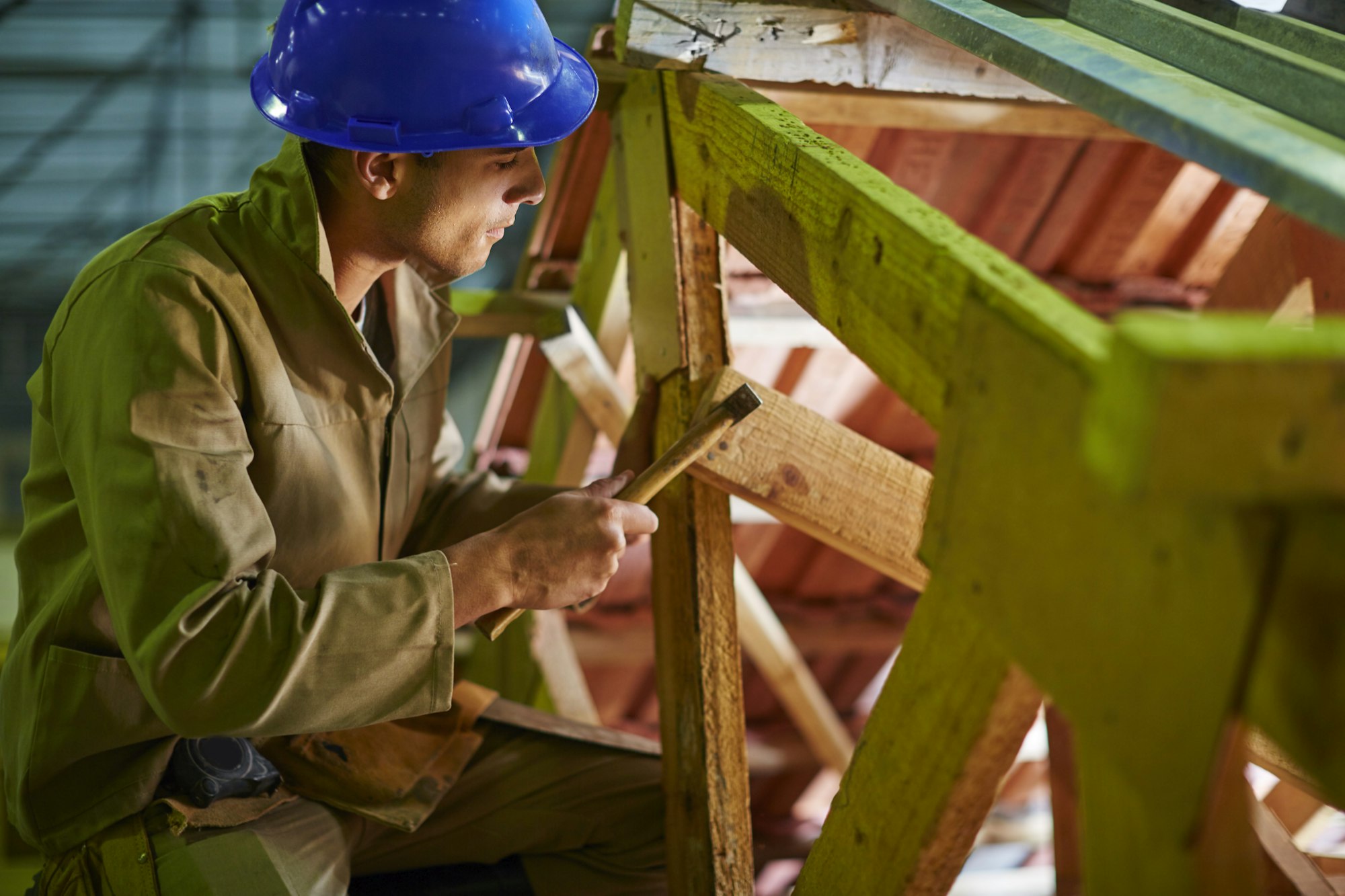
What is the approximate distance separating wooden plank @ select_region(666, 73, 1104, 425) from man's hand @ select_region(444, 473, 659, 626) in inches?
17.1

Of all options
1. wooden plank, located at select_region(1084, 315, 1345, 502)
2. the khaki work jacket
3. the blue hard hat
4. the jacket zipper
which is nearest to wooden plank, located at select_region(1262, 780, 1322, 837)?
A: the khaki work jacket

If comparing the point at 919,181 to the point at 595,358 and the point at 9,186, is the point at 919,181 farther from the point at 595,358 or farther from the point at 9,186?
the point at 9,186

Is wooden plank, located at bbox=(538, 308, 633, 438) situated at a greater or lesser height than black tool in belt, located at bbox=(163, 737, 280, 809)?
greater

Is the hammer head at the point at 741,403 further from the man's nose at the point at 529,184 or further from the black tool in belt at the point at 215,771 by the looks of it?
the black tool in belt at the point at 215,771

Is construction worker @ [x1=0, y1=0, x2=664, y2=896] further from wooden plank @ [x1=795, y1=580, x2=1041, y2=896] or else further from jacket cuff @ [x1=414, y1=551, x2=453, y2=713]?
wooden plank @ [x1=795, y1=580, x2=1041, y2=896]

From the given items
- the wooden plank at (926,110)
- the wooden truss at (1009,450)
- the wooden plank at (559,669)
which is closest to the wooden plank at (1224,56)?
the wooden truss at (1009,450)

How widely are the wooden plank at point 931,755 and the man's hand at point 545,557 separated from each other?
1.70 ft

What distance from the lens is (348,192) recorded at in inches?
73.2

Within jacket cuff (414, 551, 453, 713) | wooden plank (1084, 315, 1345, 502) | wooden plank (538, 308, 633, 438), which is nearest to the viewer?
wooden plank (1084, 315, 1345, 502)

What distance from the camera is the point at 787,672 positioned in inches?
138

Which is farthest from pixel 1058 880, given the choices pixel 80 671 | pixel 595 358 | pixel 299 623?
pixel 80 671

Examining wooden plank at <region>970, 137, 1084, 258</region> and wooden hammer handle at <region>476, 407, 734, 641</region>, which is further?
wooden plank at <region>970, 137, 1084, 258</region>

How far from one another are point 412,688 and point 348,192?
0.84 metres

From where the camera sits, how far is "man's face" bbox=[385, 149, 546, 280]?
1.82 m
